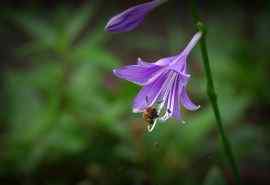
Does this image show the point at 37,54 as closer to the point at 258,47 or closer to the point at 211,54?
the point at 211,54

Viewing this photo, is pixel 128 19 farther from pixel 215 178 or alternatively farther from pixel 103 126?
pixel 103 126

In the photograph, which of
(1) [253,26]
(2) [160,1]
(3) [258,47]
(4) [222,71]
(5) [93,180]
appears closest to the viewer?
(2) [160,1]

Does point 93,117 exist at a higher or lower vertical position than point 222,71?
lower


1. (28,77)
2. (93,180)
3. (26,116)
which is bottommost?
(93,180)

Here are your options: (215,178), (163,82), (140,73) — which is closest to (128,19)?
(140,73)

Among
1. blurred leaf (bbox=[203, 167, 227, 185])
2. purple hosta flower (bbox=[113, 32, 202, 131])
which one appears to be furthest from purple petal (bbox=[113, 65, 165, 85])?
blurred leaf (bbox=[203, 167, 227, 185])

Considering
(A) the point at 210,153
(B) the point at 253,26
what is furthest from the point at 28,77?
(B) the point at 253,26

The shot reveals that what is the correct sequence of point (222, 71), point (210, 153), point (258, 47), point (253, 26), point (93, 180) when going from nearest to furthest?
point (93, 180) < point (210, 153) < point (222, 71) < point (258, 47) < point (253, 26)

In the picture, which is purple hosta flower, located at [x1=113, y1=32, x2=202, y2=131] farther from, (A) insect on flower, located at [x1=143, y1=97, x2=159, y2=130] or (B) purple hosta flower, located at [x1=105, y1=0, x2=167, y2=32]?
(B) purple hosta flower, located at [x1=105, y1=0, x2=167, y2=32]
